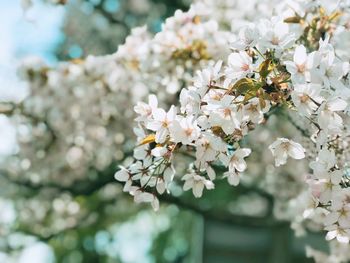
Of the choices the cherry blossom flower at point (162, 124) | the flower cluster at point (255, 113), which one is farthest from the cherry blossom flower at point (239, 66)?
the cherry blossom flower at point (162, 124)

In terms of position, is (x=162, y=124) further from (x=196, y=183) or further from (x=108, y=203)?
(x=108, y=203)

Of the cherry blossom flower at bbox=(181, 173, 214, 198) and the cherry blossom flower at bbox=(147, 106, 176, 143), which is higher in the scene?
the cherry blossom flower at bbox=(147, 106, 176, 143)

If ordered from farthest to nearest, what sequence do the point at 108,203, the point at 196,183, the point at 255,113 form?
the point at 108,203 → the point at 196,183 → the point at 255,113

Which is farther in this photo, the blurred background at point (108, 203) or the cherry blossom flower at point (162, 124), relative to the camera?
the blurred background at point (108, 203)

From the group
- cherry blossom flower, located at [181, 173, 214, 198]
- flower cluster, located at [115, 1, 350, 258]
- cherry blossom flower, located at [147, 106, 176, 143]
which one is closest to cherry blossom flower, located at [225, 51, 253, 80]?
flower cluster, located at [115, 1, 350, 258]

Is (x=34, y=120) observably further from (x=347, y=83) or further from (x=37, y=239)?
(x=347, y=83)

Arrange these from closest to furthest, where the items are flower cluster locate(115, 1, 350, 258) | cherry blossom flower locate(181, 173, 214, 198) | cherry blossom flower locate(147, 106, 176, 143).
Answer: flower cluster locate(115, 1, 350, 258) → cherry blossom flower locate(147, 106, 176, 143) → cherry blossom flower locate(181, 173, 214, 198)

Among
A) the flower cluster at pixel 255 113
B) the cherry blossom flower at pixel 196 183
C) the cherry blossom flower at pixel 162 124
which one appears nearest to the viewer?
the flower cluster at pixel 255 113

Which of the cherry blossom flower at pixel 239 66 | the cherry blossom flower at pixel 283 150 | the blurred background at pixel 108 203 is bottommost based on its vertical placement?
the blurred background at pixel 108 203

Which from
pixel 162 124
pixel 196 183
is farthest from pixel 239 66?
pixel 196 183

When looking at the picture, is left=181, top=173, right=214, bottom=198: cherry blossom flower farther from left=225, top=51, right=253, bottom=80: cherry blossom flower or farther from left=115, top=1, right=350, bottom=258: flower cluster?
left=225, top=51, right=253, bottom=80: cherry blossom flower

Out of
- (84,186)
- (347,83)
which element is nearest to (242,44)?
(347,83)

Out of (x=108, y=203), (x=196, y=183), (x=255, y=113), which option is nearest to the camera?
(x=255, y=113)

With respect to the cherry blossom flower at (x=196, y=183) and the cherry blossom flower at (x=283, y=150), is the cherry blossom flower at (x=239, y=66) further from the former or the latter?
the cherry blossom flower at (x=196, y=183)
